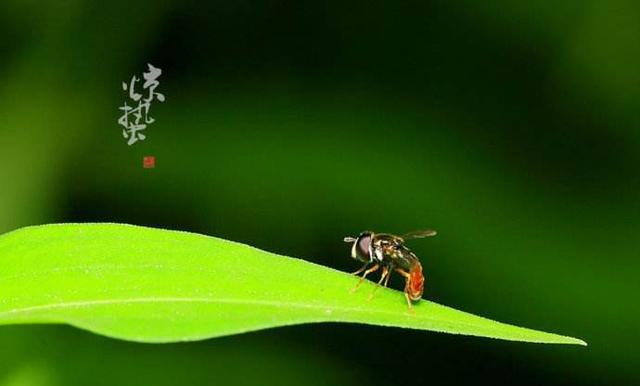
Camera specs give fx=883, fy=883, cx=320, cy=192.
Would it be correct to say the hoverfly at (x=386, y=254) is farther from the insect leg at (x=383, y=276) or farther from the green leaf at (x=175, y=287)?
the green leaf at (x=175, y=287)

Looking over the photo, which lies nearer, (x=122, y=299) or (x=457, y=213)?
(x=122, y=299)

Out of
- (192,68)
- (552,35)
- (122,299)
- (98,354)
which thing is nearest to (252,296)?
(122,299)

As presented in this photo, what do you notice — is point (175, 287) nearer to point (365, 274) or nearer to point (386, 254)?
point (365, 274)

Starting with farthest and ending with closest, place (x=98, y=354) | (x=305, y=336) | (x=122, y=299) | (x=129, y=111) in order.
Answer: (x=129, y=111) → (x=305, y=336) → (x=98, y=354) → (x=122, y=299)

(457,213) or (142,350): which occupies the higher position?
(457,213)

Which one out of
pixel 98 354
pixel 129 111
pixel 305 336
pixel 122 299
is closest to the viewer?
pixel 122 299

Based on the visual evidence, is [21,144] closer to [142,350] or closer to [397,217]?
[142,350]

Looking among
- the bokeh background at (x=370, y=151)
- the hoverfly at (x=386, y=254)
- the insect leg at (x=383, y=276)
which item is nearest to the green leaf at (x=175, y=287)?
the insect leg at (x=383, y=276)

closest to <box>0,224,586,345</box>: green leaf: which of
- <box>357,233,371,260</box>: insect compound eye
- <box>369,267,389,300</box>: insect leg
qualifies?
<box>369,267,389,300</box>: insect leg
